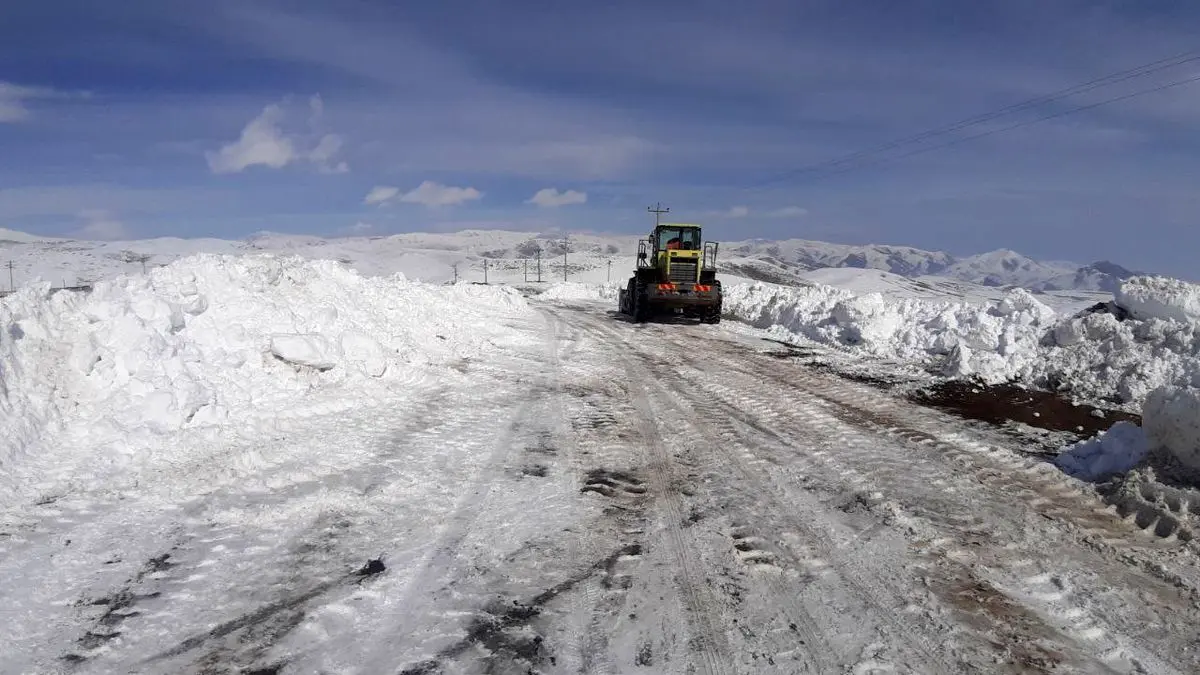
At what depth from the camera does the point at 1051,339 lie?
1245 cm

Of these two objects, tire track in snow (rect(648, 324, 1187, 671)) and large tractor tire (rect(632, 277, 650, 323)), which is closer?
tire track in snow (rect(648, 324, 1187, 671))

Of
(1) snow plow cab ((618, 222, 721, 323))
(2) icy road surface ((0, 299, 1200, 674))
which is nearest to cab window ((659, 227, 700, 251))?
(1) snow plow cab ((618, 222, 721, 323))

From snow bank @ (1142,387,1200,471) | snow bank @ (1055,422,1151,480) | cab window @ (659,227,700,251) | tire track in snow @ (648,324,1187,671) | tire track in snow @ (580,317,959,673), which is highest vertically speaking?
cab window @ (659,227,700,251)

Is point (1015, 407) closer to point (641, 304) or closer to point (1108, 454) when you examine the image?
point (1108, 454)

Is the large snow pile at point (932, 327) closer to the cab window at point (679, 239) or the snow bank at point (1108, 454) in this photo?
the cab window at point (679, 239)

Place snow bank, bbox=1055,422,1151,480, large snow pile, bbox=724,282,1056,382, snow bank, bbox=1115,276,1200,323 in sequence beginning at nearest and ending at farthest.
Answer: snow bank, bbox=1055,422,1151,480 < snow bank, bbox=1115,276,1200,323 < large snow pile, bbox=724,282,1056,382

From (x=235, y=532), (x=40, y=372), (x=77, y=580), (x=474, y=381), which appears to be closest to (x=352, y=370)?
(x=474, y=381)

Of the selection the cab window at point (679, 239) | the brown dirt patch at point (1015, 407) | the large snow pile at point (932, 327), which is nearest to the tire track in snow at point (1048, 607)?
the brown dirt patch at point (1015, 407)

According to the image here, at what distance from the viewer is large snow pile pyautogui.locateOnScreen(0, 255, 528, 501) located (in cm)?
570

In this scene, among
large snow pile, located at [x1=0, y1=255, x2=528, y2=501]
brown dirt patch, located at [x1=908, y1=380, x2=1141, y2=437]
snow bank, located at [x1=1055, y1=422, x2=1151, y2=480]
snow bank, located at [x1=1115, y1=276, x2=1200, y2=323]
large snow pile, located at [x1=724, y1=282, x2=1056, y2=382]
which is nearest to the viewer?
large snow pile, located at [x1=0, y1=255, x2=528, y2=501]

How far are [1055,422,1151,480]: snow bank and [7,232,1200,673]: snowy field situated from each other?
3 centimetres

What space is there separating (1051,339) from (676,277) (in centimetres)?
1203

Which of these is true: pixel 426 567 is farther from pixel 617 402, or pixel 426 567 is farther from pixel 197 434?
pixel 617 402

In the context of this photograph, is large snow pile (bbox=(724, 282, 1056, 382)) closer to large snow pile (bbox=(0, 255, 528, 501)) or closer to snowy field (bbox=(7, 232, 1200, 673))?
snowy field (bbox=(7, 232, 1200, 673))
